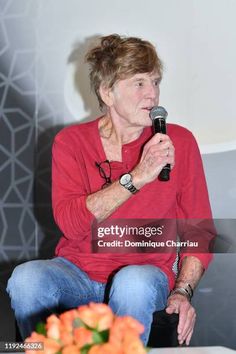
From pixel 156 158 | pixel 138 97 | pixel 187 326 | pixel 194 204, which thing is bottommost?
pixel 187 326

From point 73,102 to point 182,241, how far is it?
33.7 inches

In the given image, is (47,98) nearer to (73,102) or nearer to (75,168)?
(73,102)

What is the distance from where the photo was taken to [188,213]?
1671 mm

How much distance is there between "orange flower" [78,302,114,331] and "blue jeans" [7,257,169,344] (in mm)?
627

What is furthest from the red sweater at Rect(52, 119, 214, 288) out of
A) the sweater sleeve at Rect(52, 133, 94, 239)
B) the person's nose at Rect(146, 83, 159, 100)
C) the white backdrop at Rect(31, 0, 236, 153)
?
the white backdrop at Rect(31, 0, 236, 153)

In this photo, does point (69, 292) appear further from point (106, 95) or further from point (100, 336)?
point (100, 336)

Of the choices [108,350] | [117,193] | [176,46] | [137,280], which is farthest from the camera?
[176,46]

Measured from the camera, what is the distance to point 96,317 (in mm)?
789

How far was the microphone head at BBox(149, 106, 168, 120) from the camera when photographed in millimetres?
1572

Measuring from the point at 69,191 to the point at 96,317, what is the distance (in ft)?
2.77

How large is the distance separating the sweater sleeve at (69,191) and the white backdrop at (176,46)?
718 mm

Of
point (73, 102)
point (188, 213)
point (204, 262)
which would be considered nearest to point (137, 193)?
point (188, 213)

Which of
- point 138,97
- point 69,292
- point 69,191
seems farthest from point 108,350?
point 138,97

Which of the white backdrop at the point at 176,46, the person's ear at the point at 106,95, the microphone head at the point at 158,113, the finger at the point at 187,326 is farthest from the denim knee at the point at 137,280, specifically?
the white backdrop at the point at 176,46
